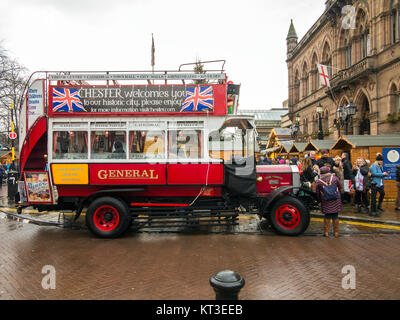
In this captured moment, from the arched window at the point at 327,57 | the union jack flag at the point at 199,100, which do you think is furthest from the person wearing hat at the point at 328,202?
the arched window at the point at 327,57

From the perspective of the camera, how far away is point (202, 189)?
699 centimetres

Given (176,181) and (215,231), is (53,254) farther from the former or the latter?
(215,231)

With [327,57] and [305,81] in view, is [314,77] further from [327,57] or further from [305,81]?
[327,57]

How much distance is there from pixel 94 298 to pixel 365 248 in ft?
17.3

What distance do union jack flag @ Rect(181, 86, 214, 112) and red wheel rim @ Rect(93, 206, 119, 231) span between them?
294cm

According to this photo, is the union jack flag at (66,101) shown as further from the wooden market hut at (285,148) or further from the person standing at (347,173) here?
the wooden market hut at (285,148)

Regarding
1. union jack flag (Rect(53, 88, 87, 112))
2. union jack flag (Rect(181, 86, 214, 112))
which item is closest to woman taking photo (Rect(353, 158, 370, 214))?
union jack flag (Rect(181, 86, 214, 112))

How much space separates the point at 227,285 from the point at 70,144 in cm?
566

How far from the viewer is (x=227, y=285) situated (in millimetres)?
2502

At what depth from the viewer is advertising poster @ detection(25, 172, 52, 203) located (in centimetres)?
693

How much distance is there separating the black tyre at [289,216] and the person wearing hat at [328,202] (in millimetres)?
467

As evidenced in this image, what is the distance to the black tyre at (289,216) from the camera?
6865 millimetres
